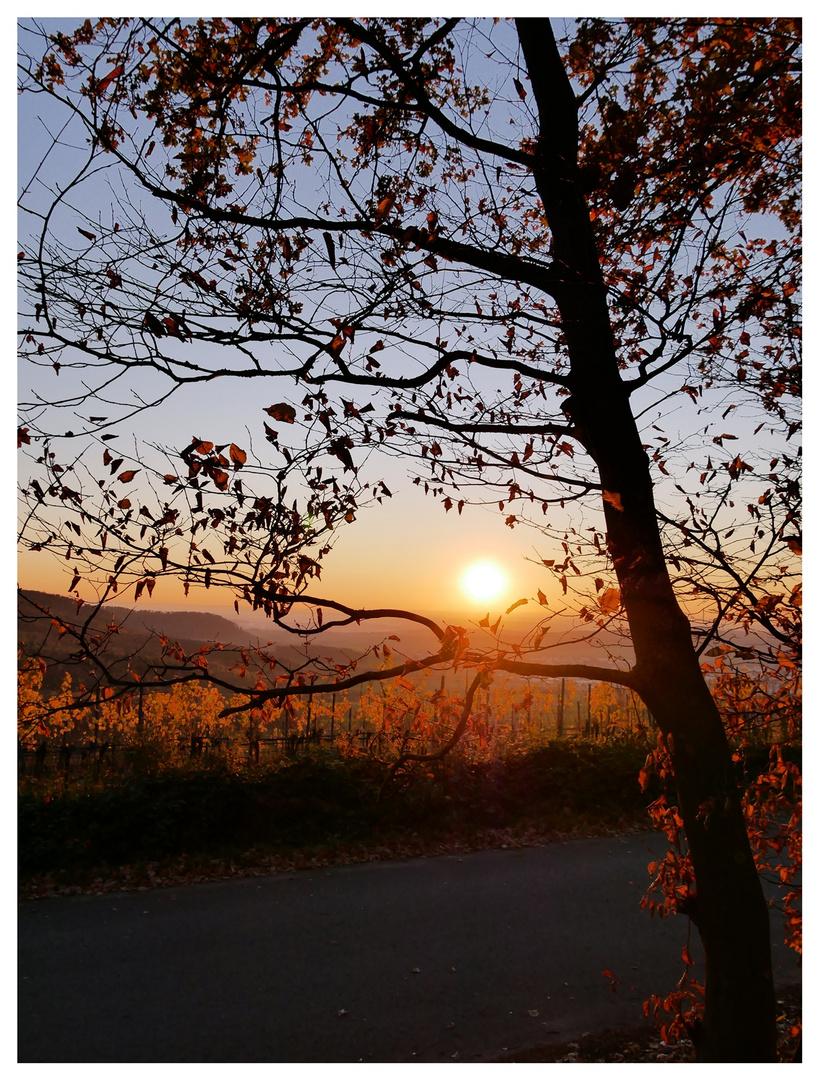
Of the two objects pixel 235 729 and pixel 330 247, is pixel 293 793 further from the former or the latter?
pixel 330 247

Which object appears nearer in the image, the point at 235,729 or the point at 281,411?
the point at 281,411

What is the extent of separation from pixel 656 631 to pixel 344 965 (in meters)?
3.85

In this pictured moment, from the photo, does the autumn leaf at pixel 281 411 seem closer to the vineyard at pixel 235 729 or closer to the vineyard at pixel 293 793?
the vineyard at pixel 293 793

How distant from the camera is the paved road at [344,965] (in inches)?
187

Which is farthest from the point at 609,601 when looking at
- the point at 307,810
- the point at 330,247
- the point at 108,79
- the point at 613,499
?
the point at 307,810

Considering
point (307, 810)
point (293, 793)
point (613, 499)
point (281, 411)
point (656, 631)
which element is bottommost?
point (307, 810)

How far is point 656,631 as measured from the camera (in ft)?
12.6

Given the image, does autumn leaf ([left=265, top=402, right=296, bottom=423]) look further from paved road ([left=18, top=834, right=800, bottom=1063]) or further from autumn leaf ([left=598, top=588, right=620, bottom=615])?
paved road ([left=18, top=834, right=800, bottom=1063])

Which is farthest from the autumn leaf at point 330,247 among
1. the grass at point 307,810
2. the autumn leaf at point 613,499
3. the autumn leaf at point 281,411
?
the grass at point 307,810

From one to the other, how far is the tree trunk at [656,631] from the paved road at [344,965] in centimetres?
179

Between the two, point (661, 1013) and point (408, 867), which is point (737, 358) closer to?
point (661, 1013)

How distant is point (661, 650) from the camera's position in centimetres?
383

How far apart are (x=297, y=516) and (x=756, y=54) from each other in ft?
11.6

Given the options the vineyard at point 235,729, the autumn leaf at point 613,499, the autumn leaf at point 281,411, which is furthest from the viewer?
the vineyard at point 235,729
